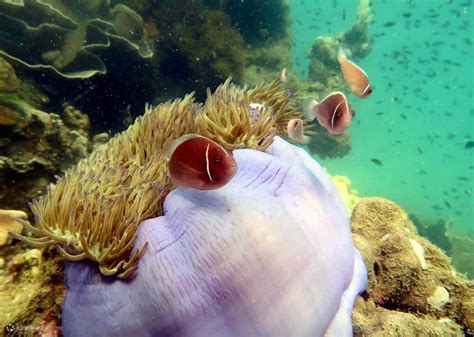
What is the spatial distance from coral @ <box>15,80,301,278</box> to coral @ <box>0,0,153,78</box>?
303 cm

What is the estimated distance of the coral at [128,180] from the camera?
1953 mm

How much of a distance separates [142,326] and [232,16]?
380 inches

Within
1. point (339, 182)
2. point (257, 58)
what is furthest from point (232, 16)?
point (339, 182)

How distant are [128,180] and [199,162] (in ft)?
2.45

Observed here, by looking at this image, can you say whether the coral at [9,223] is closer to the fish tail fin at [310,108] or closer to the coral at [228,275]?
the coral at [228,275]

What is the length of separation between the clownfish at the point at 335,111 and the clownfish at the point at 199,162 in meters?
1.30

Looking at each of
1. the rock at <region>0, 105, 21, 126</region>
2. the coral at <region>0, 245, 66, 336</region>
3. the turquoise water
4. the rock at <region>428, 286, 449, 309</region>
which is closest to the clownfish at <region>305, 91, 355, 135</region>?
the rock at <region>428, 286, 449, 309</region>

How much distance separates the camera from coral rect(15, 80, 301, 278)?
195 centimetres

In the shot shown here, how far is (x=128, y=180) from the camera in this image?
2373 mm

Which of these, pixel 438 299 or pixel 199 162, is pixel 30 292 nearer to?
pixel 199 162

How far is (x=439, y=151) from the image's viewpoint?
89875mm

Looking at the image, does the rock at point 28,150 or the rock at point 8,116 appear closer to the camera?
the rock at point 28,150

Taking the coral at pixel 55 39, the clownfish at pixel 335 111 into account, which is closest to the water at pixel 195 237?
the clownfish at pixel 335 111

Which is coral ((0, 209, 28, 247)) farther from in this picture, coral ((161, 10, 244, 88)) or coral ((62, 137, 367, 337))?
coral ((161, 10, 244, 88))
